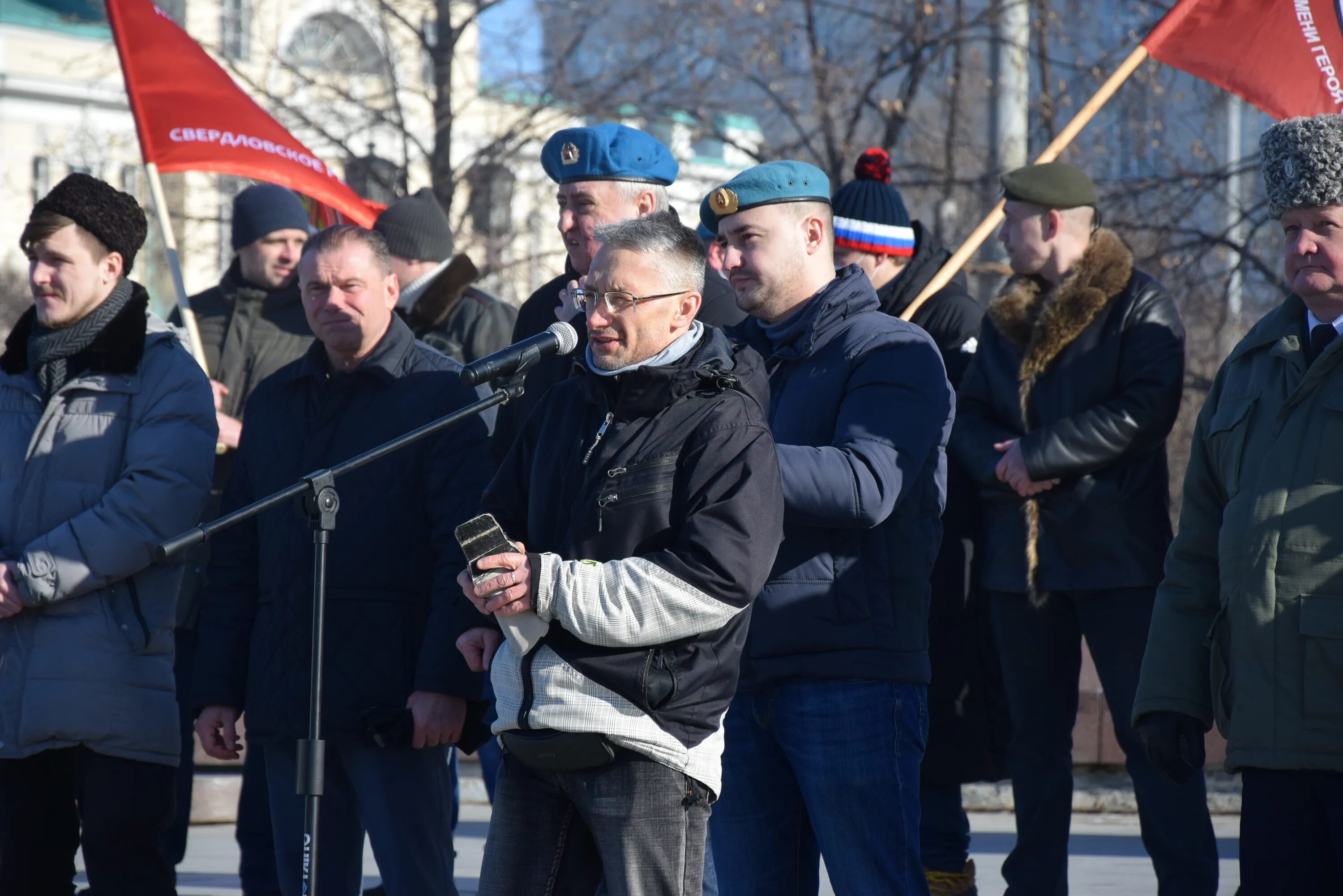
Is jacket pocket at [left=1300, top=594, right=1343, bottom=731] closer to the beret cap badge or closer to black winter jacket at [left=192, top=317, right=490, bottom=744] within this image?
the beret cap badge

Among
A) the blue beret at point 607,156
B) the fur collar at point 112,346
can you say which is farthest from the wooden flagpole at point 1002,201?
the fur collar at point 112,346

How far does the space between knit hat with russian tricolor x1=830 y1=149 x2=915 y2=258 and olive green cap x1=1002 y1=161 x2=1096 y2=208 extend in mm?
398

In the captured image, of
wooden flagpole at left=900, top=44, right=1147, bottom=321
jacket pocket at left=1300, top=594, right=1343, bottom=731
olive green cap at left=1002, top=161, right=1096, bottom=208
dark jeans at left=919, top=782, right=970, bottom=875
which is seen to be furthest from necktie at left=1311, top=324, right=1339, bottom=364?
dark jeans at left=919, top=782, right=970, bottom=875

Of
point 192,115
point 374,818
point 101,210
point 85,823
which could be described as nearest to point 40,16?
point 192,115

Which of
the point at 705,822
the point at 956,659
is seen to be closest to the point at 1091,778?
the point at 956,659

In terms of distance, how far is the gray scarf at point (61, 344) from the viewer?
491 centimetres

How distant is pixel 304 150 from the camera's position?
7270 millimetres

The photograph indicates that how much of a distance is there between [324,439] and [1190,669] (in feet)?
7.93

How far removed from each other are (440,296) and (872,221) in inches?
74.6

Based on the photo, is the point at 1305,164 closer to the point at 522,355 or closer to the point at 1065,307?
the point at 522,355

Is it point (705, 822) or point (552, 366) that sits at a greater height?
point (552, 366)

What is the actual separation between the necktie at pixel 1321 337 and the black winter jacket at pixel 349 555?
86.2 inches

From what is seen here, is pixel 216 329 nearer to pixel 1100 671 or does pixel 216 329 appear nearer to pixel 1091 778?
pixel 1100 671

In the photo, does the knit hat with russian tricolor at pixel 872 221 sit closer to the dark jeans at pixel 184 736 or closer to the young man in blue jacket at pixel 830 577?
the young man in blue jacket at pixel 830 577
